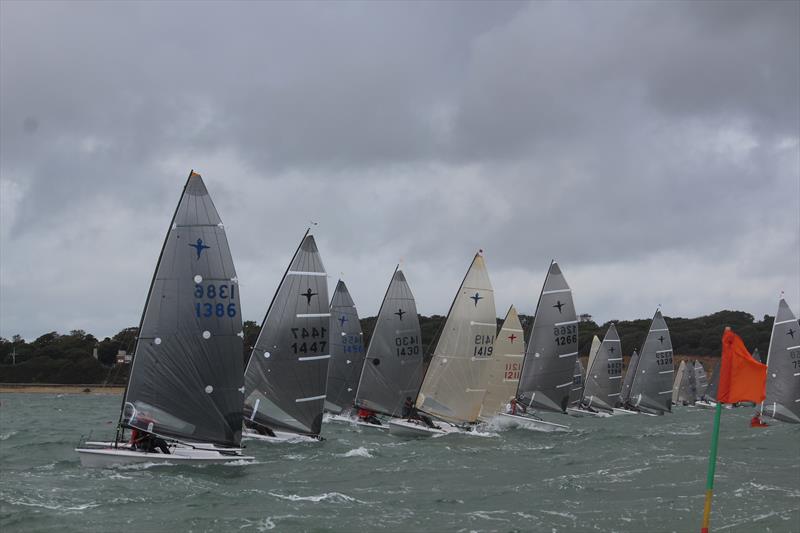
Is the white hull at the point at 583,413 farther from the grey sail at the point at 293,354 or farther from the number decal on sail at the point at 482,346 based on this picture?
the grey sail at the point at 293,354

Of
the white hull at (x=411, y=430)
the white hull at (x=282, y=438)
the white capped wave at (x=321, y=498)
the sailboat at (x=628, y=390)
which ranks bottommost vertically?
the white capped wave at (x=321, y=498)

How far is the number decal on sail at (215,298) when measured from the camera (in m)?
29.0

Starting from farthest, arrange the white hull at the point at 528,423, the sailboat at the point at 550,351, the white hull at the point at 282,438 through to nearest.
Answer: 1. the sailboat at the point at 550,351
2. the white hull at the point at 528,423
3. the white hull at the point at 282,438

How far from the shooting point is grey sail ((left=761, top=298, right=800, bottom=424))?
159 feet

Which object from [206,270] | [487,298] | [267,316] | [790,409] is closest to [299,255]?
[267,316]

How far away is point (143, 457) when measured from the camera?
27.5 metres

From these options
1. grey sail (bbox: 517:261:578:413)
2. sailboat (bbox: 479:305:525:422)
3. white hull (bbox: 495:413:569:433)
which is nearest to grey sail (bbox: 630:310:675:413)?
sailboat (bbox: 479:305:525:422)

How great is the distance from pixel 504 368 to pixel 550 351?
3290 millimetres

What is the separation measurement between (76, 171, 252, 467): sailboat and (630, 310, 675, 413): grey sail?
47.1 meters

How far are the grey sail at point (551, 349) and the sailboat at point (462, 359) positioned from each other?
23.9ft

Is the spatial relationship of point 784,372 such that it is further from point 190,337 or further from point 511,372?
point 190,337

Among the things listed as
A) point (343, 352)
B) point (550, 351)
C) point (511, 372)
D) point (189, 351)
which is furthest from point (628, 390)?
point (189, 351)

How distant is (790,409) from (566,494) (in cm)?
2778

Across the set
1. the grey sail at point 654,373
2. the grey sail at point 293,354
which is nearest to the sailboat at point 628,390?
the grey sail at point 654,373
